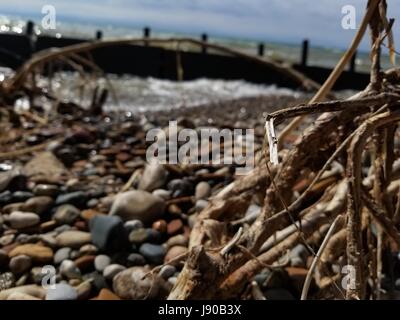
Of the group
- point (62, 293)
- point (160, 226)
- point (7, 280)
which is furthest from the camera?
point (160, 226)

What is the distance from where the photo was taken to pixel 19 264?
7.56 ft

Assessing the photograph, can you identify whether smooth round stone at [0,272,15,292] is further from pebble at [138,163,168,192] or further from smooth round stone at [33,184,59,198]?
pebble at [138,163,168,192]

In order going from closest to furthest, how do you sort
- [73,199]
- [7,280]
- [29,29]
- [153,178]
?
[7,280], [73,199], [153,178], [29,29]

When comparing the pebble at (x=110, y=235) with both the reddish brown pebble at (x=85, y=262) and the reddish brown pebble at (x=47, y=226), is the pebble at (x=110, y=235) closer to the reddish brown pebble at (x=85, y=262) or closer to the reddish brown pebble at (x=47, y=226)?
the reddish brown pebble at (x=85, y=262)

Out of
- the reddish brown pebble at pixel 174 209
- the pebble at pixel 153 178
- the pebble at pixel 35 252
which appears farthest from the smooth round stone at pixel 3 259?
the pebble at pixel 153 178

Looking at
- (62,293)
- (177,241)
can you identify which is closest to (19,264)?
(62,293)

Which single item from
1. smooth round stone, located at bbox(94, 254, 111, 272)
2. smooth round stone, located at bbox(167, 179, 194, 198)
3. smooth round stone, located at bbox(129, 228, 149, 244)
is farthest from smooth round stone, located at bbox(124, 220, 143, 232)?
smooth round stone, located at bbox(167, 179, 194, 198)

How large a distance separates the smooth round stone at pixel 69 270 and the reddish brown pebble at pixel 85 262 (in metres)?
0.02

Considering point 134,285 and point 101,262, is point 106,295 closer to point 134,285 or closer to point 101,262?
point 134,285

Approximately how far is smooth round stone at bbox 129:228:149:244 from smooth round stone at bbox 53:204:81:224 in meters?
0.46

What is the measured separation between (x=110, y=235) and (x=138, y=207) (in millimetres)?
339

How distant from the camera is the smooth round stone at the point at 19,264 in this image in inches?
90.4

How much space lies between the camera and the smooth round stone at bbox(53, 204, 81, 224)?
279 centimetres

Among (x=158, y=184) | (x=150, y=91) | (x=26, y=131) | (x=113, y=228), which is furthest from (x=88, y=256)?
(x=150, y=91)
